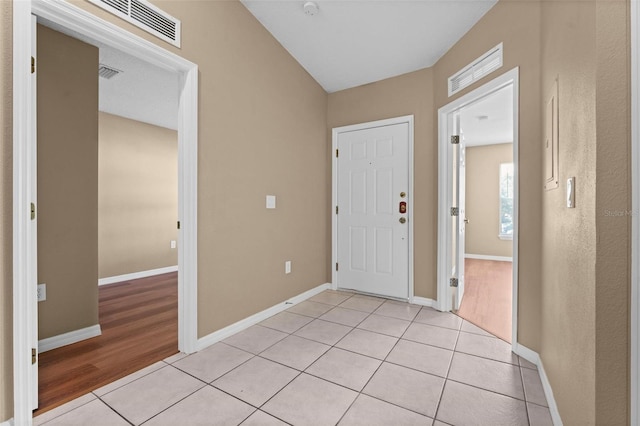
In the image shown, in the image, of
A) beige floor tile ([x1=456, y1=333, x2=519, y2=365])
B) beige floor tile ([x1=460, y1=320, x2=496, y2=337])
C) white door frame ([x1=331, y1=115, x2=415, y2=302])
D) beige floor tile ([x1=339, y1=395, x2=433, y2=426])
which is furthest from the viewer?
white door frame ([x1=331, y1=115, x2=415, y2=302])

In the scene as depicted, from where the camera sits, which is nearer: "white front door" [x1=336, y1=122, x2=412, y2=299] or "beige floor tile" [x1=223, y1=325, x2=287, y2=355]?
"beige floor tile" [x1=223, y1=325, x2=287, y2=355]

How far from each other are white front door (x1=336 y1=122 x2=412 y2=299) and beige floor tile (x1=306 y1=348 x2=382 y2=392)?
1497 mm

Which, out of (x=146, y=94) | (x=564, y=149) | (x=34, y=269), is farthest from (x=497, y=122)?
(x=34, y=269)

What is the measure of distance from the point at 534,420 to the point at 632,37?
1672 millimetres

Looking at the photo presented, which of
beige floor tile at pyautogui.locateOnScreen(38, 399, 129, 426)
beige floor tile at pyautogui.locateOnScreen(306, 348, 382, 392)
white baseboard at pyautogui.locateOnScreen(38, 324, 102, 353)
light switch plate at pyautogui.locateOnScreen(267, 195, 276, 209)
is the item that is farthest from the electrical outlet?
beige floor tile at pyautogui.locateOnScreen(306, 348, 382, 392)

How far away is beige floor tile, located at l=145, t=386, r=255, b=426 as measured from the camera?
1434mm

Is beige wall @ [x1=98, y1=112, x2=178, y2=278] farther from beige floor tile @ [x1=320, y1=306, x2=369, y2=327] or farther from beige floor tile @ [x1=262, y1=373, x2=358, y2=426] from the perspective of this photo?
beige floor tile @ [x1=262, y1=373, x2=358, y2=426]

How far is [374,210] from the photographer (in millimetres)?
3555

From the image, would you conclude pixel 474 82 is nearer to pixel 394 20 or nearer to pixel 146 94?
pixel 394 20

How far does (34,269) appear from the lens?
1.41 meters

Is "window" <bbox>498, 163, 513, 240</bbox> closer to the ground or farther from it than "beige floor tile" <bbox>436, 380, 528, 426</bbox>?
farther from it

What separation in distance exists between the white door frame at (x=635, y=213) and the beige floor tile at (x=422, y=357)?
113cm

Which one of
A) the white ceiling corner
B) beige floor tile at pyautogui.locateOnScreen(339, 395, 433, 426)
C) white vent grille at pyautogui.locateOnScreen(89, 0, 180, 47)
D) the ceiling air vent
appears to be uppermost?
the white ceiling corner

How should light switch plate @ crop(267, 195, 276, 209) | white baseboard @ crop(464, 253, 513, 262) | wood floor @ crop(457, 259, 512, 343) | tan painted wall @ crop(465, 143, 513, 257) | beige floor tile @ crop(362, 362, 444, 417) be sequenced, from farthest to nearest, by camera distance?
1. tan painted wall @ crop(465, 143, 513, 257)
2. white baseboard @ crop(464, 253, 513, 262)
3. light switch plate @ crop(267, 195, 276, 209)
4. wood floor @ crop(457, 259, 512, 343)
5. beige floor tile @ crop(362, 362, 444, 417)
